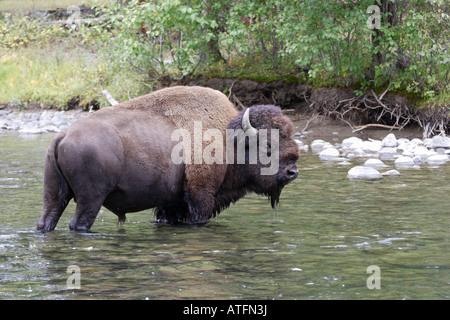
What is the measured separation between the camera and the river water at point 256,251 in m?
5.46

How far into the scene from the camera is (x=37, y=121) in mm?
23656

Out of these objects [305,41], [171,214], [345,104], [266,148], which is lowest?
[345,104]

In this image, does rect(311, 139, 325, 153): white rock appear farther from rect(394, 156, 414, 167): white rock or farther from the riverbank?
rect(394, 156, 414, 167): white rock

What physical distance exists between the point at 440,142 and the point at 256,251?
31.2ft

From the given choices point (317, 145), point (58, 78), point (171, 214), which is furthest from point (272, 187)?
point (58, 78)

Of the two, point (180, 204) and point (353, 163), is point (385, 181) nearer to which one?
point (353, 163)

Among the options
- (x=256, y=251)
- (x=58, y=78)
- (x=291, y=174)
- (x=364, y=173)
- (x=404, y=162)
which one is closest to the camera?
(x=256, y=251)

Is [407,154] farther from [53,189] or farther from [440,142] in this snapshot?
[53,189]

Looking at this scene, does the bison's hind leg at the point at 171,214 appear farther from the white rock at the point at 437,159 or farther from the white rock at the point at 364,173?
the white rock at the point at 437,159

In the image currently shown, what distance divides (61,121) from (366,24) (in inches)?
461

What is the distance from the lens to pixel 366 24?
1636 cm

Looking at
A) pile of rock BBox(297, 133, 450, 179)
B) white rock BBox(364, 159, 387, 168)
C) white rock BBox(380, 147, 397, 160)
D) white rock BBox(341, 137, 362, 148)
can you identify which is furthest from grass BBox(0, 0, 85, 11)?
white rock BBox(364, 159, 387, 168)

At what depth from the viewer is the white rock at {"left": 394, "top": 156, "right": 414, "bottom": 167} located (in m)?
13.1

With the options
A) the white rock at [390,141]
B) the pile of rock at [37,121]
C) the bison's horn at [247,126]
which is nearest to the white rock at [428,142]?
the white rock at [390,141]
